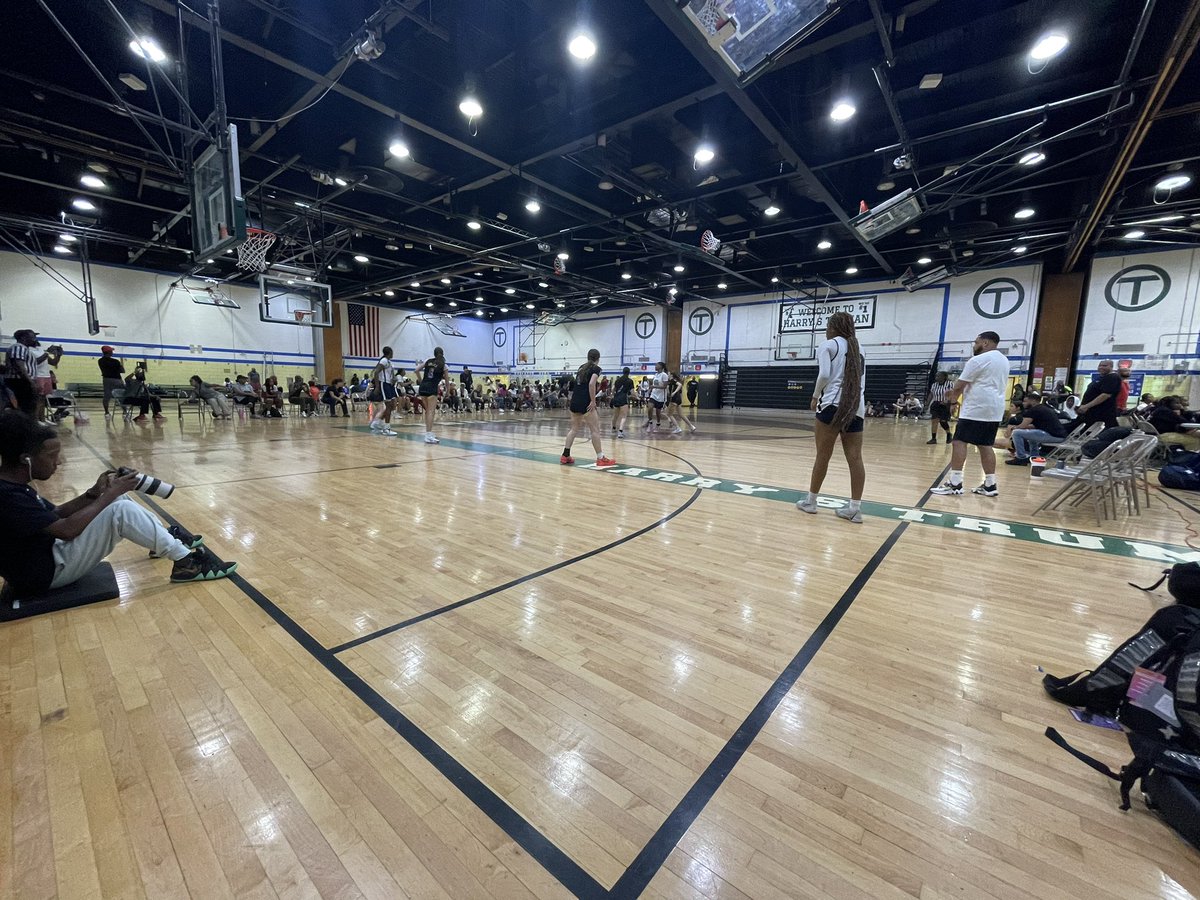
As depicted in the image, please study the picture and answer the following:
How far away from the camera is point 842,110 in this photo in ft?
23.1

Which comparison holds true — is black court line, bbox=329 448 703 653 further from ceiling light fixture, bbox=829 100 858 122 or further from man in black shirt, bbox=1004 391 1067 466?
ceiling light fixture, bbox=829 100 858 122

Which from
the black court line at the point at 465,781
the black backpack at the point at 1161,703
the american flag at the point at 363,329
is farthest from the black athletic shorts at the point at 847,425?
the american flag at the point at 363,329

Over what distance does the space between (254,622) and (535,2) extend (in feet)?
22.9

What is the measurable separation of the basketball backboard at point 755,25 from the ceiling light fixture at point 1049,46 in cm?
361

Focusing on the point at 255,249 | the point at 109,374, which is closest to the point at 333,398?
the point at 109,374

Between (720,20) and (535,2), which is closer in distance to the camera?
(720,20)

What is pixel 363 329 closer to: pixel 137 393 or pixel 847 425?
pixel 137 393

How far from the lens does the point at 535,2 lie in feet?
17.7

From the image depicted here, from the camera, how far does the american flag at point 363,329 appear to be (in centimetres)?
2468

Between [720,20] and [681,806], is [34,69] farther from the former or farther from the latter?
[681,806]

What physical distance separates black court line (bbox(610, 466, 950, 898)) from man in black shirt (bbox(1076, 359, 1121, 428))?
639cm

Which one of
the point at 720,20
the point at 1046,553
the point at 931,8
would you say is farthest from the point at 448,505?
the point at 931,8

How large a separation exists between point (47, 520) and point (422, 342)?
28729 millimetres

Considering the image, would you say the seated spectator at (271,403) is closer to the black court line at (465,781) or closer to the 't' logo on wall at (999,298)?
the black court line at (465,781)
